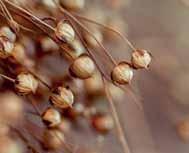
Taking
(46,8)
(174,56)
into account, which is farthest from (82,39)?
(174,56)

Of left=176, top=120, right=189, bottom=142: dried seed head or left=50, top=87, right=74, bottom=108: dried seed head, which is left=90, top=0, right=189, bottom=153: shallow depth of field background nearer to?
left=176, top=120, right=189, bottom=142: dried seed head

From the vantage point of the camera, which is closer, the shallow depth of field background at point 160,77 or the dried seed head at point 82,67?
the dried seed head at point 82,67

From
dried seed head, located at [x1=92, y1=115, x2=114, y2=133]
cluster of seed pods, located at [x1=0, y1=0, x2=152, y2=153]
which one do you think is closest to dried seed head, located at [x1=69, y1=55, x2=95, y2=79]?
cluster of seed pods, located at [x1=0, y1=0, x2=152, y2=153]

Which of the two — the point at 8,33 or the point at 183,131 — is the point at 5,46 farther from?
the point at 183,131

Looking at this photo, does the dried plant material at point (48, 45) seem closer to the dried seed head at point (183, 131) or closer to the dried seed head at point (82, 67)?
the dried seed head at point (82, 67)

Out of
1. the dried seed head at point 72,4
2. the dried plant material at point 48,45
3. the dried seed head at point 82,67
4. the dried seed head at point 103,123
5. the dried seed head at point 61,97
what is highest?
the dried seed head at point 72,4

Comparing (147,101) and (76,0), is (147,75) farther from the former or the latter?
(76,0)

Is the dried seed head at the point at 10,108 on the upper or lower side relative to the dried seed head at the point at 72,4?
lower

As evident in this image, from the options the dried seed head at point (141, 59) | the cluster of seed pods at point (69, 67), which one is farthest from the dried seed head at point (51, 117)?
the dried seed head at point (141, 59)
